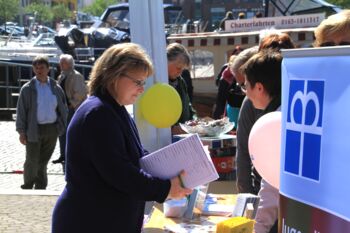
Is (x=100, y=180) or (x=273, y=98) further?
(x=273, y=98)

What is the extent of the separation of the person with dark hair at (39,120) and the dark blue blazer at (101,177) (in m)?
4.82

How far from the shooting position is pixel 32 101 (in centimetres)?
739

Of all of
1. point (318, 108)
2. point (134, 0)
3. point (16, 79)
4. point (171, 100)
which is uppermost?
point (134, 0)

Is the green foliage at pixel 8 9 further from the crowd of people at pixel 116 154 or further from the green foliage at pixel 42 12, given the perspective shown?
the crowd of people at pixel 116 154

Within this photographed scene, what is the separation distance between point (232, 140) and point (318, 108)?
129 inches

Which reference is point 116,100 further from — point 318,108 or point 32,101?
point 32,101

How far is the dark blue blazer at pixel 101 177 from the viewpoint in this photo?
2.60 m

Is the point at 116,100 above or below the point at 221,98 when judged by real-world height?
above

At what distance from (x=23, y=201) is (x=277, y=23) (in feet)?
18.1

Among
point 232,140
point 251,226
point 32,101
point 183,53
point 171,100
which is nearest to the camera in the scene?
point 251,226

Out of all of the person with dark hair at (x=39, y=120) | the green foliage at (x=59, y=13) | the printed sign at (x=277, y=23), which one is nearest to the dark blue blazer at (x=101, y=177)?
the person with dark hair at (x=39, y=120)

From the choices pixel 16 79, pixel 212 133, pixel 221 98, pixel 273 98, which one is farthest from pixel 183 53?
pixel 16 79

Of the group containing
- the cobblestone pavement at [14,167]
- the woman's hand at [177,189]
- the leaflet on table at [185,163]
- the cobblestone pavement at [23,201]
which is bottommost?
the cobblestone pavement at [14,167]

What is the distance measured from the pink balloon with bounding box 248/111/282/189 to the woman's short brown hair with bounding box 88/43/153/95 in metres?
0.58
